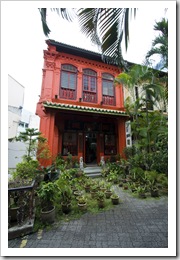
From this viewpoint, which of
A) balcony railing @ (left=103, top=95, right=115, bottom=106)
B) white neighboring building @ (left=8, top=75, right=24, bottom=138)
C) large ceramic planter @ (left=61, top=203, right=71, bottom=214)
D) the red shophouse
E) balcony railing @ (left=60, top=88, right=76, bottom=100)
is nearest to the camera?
large ceramic planter @ (left=61, top=203, right=71, bottom=214)

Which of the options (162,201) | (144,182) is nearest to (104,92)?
(144,182)

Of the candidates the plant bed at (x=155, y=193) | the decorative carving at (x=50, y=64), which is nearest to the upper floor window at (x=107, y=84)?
the decorative carving at (x=50, y=64)

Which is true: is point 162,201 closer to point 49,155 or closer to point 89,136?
point 49,155

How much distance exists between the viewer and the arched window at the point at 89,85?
825 cm

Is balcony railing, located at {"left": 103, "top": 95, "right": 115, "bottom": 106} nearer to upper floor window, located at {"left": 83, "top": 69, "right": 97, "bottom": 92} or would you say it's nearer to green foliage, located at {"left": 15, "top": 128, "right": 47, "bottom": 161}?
upper floor window, located at {"left": 83, "top": 69, "right": 97, "bottom": 92}

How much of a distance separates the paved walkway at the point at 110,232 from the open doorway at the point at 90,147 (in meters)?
5.56

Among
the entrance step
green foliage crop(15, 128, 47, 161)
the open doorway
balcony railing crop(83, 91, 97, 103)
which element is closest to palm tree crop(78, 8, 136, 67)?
green foliage crop(15, 128, 47, 161)

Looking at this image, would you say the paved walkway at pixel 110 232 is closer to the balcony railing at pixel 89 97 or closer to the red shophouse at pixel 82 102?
the red shophouse at pixel 82 102

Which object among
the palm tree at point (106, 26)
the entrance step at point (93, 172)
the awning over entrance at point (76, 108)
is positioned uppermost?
the palm tree at point (106, 26)

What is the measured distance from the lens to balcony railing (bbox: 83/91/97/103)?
26.8 ft

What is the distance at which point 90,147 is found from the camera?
29.7ft

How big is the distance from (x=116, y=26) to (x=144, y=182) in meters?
4.89

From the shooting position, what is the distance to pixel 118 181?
18.2ft

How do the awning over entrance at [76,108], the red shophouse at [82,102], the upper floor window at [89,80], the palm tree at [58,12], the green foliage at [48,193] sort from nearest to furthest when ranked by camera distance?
the palm tree at [58,12], the green foliage at [48,193], the awning over entrance at [76,108], the red shophouse at [82,102], the upper floor window at [89,80]
